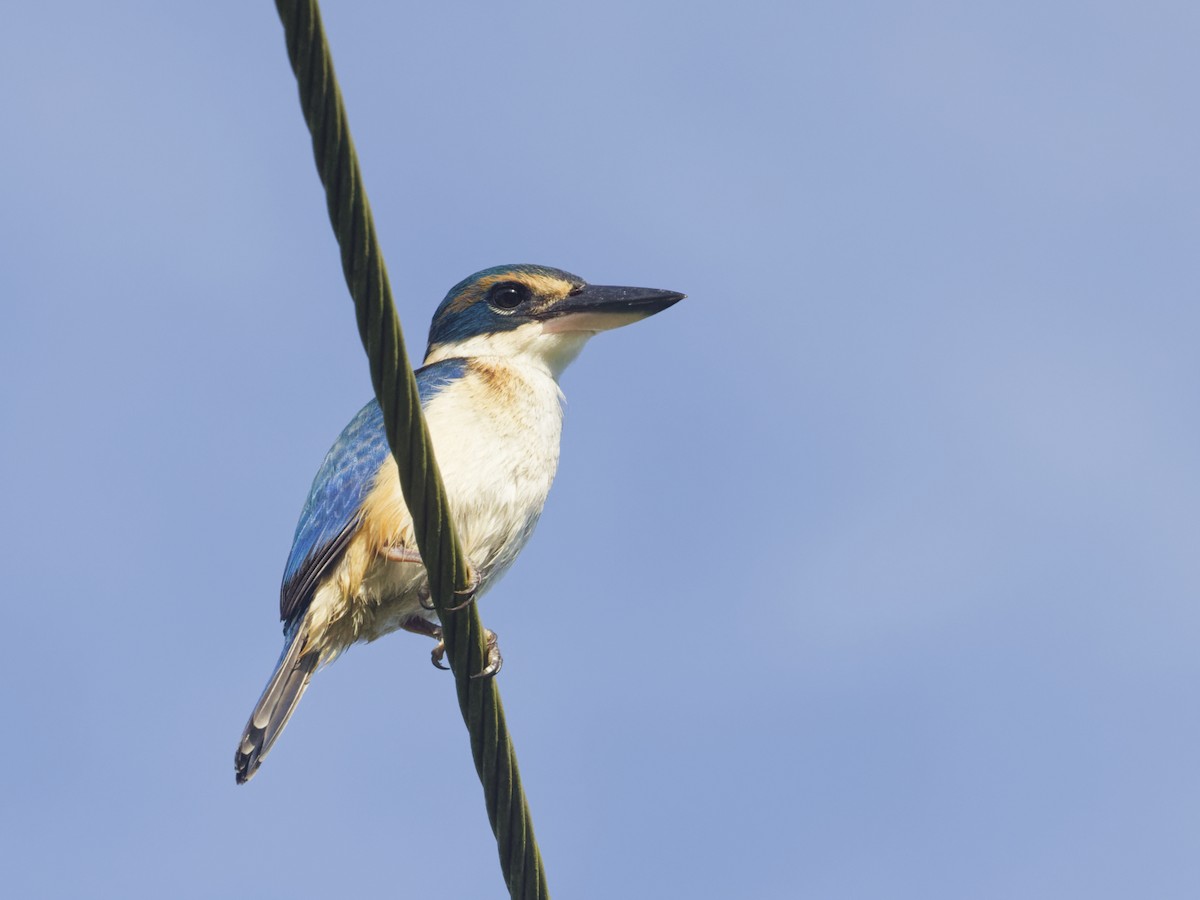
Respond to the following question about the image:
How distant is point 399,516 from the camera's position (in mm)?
5727

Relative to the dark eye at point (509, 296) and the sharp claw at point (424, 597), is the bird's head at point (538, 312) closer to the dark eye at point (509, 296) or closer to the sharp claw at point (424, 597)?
the dark eye at point (509, 296)

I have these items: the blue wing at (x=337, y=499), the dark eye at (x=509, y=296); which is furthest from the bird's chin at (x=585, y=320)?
the blue wing at (x=337, y=499)

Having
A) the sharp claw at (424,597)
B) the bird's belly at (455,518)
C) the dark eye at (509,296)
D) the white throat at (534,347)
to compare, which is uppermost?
the dark eye at (509,296)

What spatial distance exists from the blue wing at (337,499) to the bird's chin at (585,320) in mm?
507

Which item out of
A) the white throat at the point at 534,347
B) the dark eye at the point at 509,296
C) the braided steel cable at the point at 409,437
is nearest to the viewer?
the braided steel cable at the point at 409,437

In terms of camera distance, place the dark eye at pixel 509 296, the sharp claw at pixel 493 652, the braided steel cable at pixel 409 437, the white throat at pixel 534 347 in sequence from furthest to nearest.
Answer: the dark eye at pixel 509 296, the white throat at pixel 534 347, the sharp claw at pixel 493 652, the braided steel cable at pixel 409 437

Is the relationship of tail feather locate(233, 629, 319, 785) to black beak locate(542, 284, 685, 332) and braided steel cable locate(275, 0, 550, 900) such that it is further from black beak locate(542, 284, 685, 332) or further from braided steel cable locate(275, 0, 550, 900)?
black beak locate(542, 284, 685, 332)

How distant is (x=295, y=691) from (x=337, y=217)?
2.98 m

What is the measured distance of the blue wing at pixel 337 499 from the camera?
5840 millimetres

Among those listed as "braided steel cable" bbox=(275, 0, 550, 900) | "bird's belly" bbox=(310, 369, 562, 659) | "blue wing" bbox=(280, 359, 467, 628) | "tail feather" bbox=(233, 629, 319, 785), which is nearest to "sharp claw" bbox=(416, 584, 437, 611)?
"bird's belly" bbox=(310, 369, 562, 659)

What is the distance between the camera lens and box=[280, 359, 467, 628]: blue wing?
19.2ft

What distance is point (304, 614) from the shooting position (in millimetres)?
5879

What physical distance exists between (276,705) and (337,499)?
0.82 meters

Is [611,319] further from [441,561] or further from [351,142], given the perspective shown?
[351,142]
